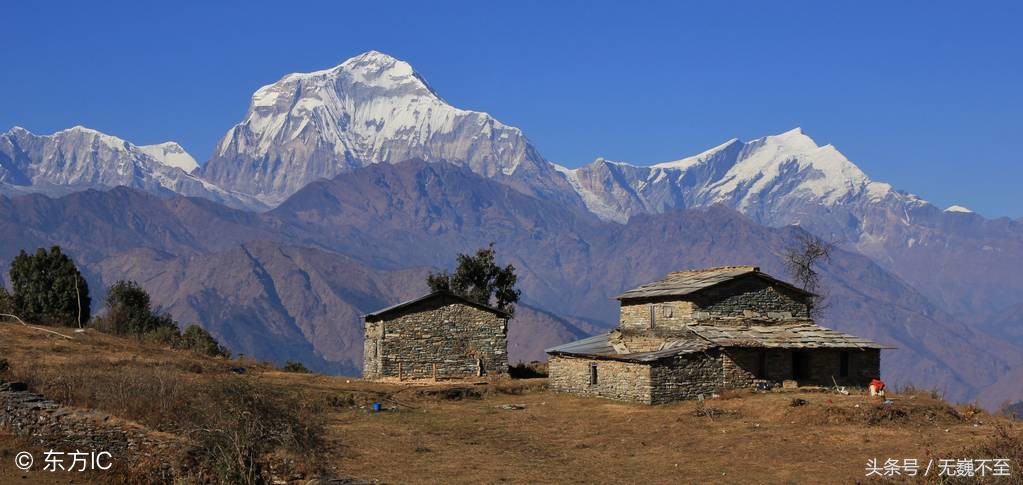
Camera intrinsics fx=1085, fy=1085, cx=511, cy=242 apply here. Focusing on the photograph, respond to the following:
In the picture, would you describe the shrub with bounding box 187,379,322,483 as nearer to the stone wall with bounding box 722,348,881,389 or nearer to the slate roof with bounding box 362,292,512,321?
the stone wall with bounding box 722,348,881,389

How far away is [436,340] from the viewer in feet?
190

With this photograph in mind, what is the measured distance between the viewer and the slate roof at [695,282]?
51.7 metres

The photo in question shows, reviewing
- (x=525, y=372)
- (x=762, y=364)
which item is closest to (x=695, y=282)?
(x=762, y=364)

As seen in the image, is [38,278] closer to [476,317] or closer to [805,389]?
[476,317]

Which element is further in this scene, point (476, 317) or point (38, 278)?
point (38, 278)

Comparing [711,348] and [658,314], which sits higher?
[658,314]

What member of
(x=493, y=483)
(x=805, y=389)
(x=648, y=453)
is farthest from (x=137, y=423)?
(x=805, y=389)

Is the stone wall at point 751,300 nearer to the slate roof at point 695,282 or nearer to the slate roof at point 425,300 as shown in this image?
the slate roof at point 695,282

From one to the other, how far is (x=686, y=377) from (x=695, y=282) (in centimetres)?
910

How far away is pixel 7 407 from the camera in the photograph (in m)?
27.7

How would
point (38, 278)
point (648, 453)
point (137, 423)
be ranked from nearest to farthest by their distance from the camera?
point (137, 423) < point (648, 453) < point (38, 278)

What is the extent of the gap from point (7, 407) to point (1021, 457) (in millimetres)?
25243

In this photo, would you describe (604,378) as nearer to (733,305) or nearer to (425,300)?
(733,305)

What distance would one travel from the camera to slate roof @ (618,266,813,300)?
2036 inches
